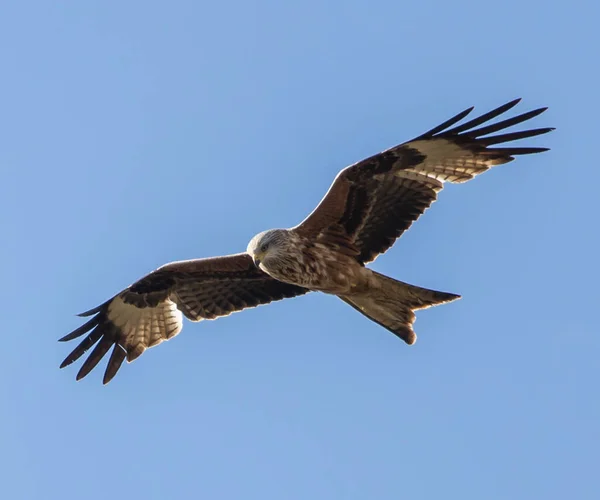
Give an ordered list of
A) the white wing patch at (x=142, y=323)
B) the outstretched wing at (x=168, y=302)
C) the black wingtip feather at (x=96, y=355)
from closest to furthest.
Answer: the outstretched wing at (x=168, y=302)
the black wingtip feather at (x=96, y=355)
the white wing patch at (x=142, y=323)

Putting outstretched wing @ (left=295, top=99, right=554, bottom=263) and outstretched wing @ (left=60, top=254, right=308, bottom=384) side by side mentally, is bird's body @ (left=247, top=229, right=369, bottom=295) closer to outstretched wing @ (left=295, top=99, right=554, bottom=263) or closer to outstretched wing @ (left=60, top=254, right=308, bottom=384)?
outstretched wing @ (left=295, top=99, right=554, bottom=263)

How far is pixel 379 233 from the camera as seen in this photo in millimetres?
12266

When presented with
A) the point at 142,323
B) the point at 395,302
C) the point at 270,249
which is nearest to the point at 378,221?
the point at 395,302

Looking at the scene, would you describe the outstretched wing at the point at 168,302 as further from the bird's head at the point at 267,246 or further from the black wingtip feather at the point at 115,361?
the bird's head at the point at 267,246

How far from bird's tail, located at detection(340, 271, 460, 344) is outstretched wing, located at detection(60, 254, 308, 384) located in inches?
38.0

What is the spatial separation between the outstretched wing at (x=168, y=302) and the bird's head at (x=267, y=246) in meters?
0.80

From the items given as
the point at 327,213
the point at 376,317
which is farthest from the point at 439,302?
the point at 327,213

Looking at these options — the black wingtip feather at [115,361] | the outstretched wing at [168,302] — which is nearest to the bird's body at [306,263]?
the outstretched wing at [168,302]

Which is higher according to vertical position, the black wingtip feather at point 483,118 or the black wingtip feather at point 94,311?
the black wingtip feather at point 94,311

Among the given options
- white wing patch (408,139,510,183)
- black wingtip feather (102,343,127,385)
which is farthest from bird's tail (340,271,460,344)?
black wingtip feather (102,343,127,385)

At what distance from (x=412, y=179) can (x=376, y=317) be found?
1472 mm

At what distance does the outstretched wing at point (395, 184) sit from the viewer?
39.1 feet

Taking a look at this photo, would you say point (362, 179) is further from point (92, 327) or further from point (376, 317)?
point (92, 327)

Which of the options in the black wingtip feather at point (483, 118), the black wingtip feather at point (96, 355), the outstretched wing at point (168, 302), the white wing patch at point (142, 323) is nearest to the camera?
the black wingtip feather at point (483, 118)
